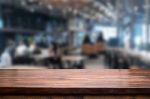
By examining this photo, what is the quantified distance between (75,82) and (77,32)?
5.75m

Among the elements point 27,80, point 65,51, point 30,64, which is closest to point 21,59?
point 30,64

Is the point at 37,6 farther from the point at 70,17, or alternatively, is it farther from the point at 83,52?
the point at 83,52

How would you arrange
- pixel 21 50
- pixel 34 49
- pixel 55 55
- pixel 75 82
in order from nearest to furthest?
pixel 75 82
pixel 55 55
pixel 21 50
pixel 34 49

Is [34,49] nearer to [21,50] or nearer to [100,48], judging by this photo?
[21,50]

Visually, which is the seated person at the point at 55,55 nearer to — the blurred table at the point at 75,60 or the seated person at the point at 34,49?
the blurred table at the point at 75,60

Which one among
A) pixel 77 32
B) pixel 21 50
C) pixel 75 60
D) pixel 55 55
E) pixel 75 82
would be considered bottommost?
pixel 75 60

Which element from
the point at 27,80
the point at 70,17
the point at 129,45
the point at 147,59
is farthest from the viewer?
the point at 70,17

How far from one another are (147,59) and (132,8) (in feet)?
4.08

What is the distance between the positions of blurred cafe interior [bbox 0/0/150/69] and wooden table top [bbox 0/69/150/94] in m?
4.80

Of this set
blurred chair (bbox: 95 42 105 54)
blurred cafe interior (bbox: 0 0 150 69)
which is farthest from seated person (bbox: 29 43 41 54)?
blurred chair (bbox: 95 42 105 54)

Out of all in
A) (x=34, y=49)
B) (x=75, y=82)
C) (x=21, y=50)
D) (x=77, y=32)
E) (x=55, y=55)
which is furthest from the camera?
(x=77, y=32)

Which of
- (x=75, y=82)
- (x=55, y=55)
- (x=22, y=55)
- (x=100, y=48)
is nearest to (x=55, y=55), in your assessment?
(x=55, y=55)

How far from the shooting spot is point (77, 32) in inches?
266

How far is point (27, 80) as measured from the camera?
1.07 meters
